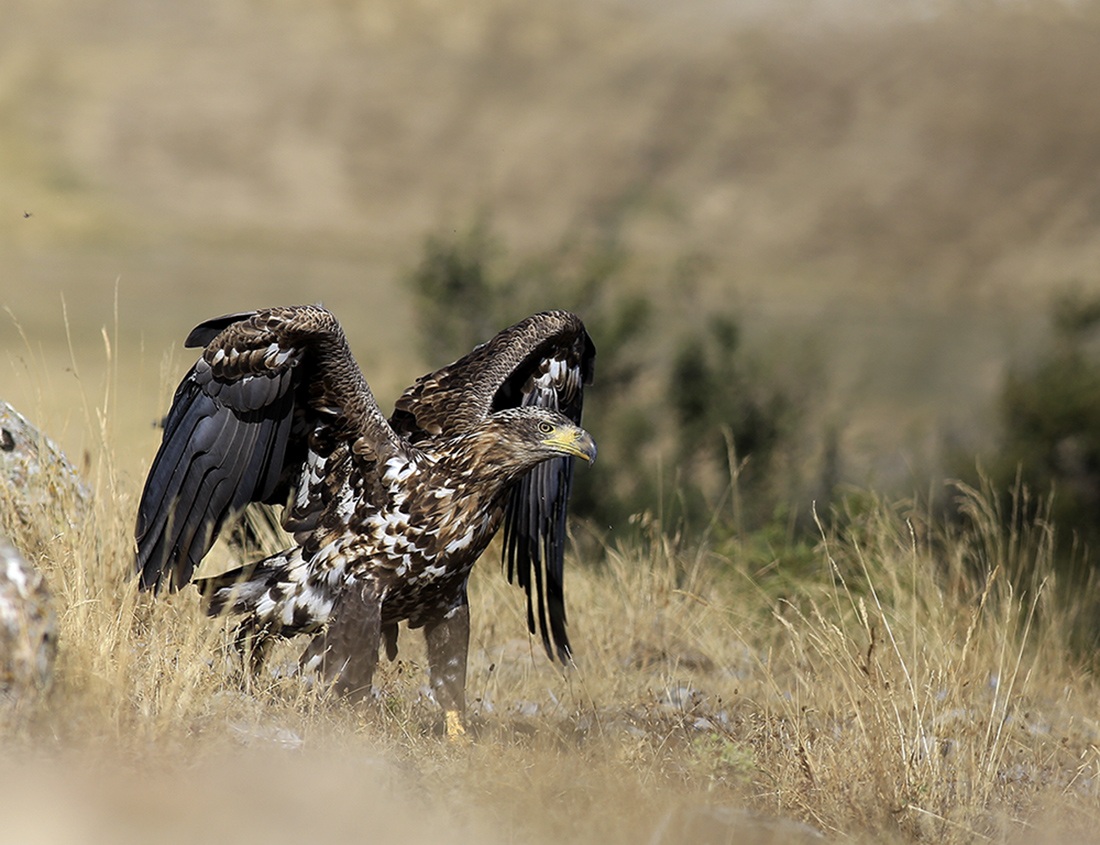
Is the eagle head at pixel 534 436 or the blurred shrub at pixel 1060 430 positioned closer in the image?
the eagle head at pixel 534 436

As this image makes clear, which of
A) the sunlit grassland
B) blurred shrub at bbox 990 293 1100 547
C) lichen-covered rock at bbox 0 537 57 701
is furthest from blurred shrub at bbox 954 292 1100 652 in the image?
lichen-covered rock at bbox 0 537 57 701

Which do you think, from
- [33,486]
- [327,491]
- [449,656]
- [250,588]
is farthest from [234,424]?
[33,486]

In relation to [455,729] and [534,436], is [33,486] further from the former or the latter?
[534,436]

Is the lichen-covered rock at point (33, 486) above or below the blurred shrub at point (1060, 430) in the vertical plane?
above

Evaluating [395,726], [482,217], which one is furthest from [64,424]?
[482,217]

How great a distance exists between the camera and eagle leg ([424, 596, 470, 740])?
5734mm

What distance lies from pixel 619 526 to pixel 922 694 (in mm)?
11389

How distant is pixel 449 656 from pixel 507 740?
1.50 ft

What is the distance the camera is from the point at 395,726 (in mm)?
5395

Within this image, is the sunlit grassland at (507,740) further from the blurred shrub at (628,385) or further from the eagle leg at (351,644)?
the blurred shrub at (628,385)

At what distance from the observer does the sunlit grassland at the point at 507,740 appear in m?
4.06

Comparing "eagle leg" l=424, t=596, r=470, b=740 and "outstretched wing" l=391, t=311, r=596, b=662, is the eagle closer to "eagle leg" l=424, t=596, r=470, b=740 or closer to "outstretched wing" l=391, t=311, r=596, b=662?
"eagle leg" l=424, t=596, r=470, b=740

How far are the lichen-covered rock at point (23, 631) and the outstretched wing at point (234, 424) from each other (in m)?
1.18

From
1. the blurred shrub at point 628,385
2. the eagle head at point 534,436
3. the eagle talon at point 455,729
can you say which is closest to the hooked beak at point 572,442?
the eagle head at point 534,436
